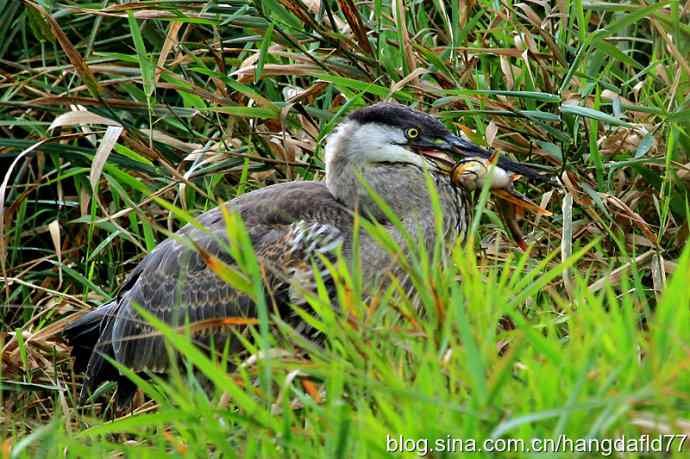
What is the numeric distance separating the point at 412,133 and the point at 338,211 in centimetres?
30

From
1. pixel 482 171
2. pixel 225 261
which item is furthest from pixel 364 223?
pixel 225 261

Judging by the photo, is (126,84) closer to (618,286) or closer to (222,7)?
(222,7)

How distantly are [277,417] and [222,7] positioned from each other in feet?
6.27

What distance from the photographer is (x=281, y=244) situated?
12.0 feet

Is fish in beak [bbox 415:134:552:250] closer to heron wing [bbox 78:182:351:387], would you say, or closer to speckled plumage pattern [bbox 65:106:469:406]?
speckled plumage pattern [bbox 65:106:469:406]

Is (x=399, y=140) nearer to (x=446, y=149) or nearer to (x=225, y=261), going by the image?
(x=446, y=149)

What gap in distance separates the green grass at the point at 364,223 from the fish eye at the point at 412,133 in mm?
207

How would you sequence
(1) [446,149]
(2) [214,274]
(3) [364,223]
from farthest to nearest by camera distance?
(2) [214,274]
(1) [446,149]
(3) [364,223]

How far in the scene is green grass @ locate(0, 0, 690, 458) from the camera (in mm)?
2285

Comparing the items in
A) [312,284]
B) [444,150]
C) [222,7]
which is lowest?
[312,284]

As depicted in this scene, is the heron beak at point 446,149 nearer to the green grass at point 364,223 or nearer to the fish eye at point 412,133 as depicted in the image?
the fish eye at point 412,133

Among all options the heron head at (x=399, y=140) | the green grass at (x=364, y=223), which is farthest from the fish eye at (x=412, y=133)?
the green grass at (x=364, y=223)

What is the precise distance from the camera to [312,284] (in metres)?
3.56

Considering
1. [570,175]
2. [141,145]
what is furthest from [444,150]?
[141,145]
